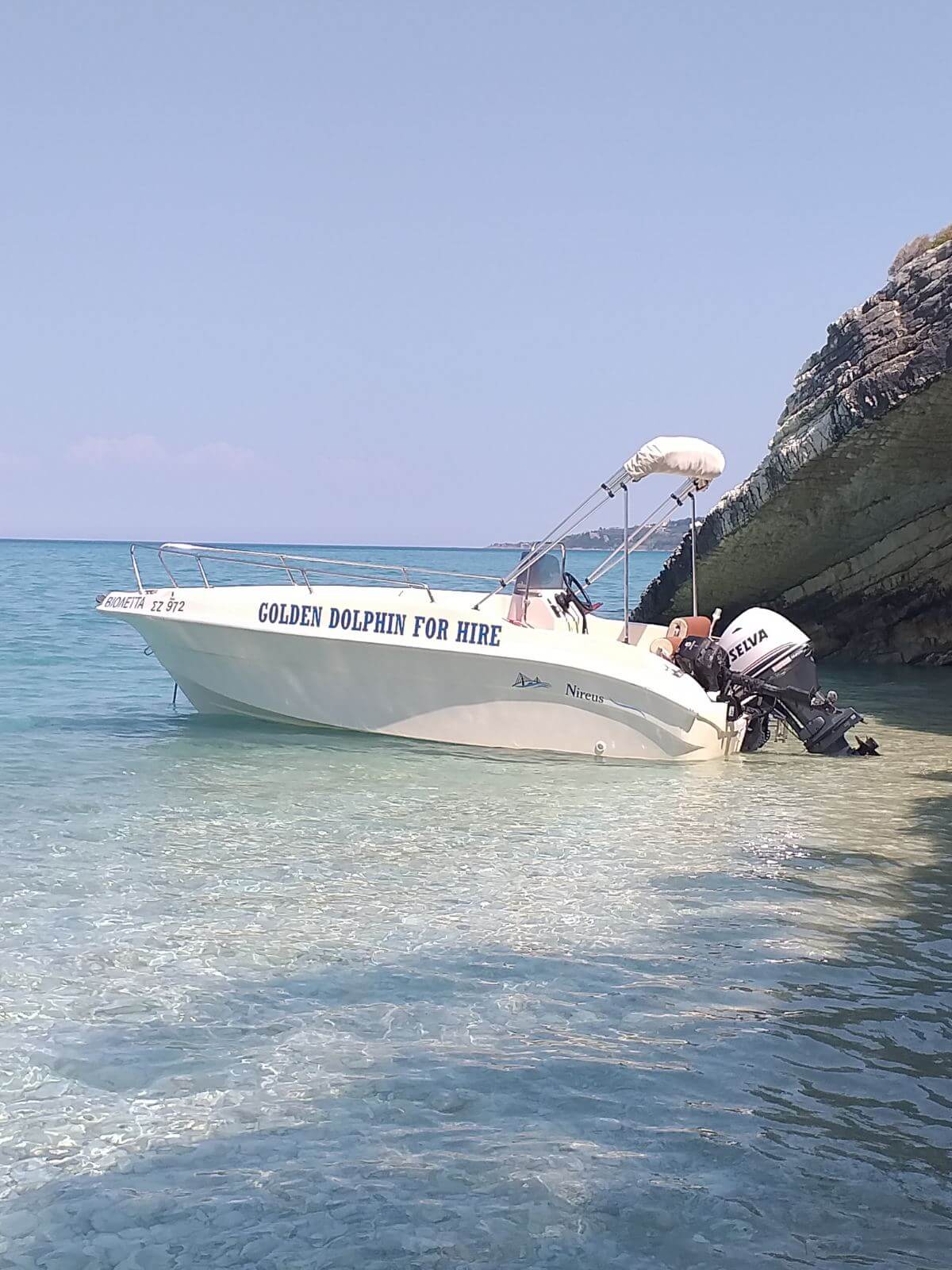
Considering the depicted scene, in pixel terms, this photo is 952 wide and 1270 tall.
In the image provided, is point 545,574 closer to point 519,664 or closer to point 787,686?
point 519,664

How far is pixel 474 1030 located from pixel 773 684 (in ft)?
23.5

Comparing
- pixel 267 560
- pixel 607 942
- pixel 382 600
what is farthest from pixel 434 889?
pixel 267 560

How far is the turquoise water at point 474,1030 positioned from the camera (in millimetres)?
3422

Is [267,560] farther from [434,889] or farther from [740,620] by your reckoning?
[434,889]

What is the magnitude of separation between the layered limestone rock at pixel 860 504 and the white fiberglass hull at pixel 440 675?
3928mm

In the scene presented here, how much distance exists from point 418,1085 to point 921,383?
31.4ft

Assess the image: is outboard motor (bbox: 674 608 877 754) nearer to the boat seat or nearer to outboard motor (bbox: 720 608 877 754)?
outboard motor (bbox: 720 608 877 754)

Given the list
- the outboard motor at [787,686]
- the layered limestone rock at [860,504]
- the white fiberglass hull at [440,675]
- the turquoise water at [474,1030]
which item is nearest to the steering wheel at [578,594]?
the white fiberglass hull at [440,675]

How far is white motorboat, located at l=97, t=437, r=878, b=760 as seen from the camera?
35.9 feet

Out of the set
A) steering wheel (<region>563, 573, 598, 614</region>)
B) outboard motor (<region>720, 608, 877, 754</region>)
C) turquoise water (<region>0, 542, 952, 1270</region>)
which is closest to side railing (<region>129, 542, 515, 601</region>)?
steering wheel (<region>563, 573, 598, 614</region>)

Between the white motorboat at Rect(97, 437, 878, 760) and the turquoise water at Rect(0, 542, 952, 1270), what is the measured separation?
170 centimetres

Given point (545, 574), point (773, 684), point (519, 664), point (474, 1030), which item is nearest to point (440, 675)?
point (519, 664)

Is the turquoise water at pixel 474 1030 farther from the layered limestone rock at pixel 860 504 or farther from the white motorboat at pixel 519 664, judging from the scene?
the layered limestone rock at pixel 860 504

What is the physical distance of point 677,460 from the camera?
1186cm
